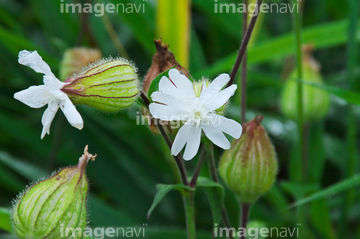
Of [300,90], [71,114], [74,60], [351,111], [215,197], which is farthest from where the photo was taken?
[74,60]

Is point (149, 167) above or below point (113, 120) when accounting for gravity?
below

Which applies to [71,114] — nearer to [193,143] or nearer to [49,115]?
[49,115]

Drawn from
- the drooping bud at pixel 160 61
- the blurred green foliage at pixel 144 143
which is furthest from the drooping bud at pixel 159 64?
the blurred green foliage at pixel 144 143

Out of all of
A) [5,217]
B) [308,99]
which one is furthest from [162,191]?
[308,99]

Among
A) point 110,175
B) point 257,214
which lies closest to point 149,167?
point 110,175

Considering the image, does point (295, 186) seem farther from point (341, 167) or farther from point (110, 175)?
point (110, 175)

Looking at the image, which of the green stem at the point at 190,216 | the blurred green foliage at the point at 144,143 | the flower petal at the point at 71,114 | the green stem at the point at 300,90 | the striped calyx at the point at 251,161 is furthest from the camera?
the blurred green foliage at the point at 144,143

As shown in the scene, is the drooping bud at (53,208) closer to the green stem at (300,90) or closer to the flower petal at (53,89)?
the flower petal at (53,89)
